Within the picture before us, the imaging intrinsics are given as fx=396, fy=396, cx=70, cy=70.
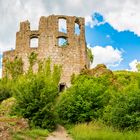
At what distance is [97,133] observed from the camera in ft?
73.8

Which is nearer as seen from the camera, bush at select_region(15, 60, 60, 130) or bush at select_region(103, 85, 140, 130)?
bush at select_region(103, 85, 140, 130)

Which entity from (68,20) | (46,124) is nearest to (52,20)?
(68,20)

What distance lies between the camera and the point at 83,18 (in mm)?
48719

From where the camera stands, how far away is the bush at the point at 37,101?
25.1 meters

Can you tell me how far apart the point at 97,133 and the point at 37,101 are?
16.1ft

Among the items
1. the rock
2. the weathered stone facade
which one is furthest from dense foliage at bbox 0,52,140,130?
the weathered stone facade

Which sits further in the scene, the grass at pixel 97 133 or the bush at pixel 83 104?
the bush at pixel 83 104

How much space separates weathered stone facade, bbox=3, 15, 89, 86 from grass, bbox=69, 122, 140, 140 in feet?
63.9

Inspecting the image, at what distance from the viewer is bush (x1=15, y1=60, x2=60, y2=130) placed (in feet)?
82.3

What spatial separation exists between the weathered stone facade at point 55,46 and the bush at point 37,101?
18061 millimetres

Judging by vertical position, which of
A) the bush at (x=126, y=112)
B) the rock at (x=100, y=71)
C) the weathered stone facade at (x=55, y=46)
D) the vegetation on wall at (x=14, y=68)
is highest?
the weathered stone facade at (x=55, y=46)

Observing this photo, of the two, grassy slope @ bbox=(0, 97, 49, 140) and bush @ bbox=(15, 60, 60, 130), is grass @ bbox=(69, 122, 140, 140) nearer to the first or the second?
bush @ bbox=(15, 60, 60, 130)

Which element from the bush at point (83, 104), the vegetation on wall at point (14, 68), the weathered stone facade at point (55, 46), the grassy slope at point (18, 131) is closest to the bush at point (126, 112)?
the bush at point (83, 104)

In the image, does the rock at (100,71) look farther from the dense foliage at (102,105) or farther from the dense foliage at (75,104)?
the dense foliage at (75,104)
